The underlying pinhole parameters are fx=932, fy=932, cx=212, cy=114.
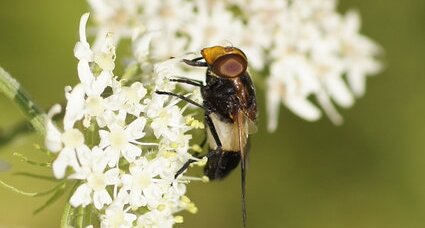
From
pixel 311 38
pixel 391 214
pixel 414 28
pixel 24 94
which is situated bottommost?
pixel 24 94

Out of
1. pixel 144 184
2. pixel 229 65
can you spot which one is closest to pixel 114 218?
pixel 144 184

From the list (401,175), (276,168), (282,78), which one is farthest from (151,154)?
(401,175)

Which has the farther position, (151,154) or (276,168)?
(276,168)

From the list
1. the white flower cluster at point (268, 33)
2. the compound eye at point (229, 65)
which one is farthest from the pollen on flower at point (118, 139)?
the white flower cluster at point (268, 33)

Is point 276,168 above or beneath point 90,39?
beneath

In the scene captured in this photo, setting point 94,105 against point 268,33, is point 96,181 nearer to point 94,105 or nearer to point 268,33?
point 94,105

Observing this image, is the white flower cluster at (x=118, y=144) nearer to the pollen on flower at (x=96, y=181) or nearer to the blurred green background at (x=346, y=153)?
the pollen on flower at (x=96, y=181)

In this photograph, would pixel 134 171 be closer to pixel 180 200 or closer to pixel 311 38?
pixel 180 200

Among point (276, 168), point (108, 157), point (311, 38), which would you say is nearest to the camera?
point (108, 157)
